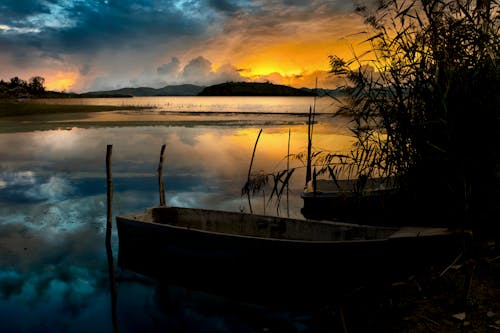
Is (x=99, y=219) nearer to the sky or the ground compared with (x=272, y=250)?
nearer to the ground

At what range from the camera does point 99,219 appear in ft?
35.1

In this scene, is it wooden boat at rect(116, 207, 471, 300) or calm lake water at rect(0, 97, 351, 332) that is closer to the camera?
wooden boat at rect(116, 207, 471, 300)

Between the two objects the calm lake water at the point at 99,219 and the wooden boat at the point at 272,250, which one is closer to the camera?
the wooden boat at the point at 272,250

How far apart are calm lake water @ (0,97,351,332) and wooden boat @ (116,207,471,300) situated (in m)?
0.40

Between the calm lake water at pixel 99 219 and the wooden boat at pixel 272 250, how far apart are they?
0.40 metres

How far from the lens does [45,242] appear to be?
905 centimetres

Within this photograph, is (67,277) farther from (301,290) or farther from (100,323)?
(301,290)

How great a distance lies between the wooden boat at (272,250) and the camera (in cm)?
533

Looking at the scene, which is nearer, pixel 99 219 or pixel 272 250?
pixel 272 250

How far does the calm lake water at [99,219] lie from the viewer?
626 centimetres

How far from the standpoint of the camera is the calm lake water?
6.26 metres

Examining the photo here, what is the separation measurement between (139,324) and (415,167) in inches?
177

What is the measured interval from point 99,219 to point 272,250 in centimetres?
618

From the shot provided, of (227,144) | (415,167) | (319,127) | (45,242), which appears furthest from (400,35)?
(319,127)
